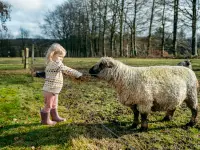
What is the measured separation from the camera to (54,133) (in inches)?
263

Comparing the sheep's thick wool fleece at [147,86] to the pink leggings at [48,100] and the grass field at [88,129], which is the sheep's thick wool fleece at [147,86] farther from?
the pink leggings at [48,100]

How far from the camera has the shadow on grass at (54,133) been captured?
622cm

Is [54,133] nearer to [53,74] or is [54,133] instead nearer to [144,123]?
[53,74]

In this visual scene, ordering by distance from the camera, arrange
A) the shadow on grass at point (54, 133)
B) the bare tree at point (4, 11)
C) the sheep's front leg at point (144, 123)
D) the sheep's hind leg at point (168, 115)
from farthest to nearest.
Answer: the bare tree at point (4, 11)
the sheep's hind leg at point (168, 115)
the sheep's front leg at point (144, 123)
the shadow on grass at point (54, 133)

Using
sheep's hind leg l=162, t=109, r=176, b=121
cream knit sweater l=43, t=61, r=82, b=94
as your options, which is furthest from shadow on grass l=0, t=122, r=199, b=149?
cream knit sweater l=43, t=61, r=82, b=94

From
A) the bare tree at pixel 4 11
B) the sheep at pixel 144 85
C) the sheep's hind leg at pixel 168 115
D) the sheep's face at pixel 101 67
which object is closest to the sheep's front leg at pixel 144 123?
the sheep at pixel 144 85

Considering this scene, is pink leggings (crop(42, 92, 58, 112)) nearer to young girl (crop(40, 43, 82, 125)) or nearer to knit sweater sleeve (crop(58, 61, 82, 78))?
young girl (crop(40, 43, 82, 125))

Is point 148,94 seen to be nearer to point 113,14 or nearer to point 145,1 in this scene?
point 145,1

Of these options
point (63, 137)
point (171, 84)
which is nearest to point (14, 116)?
point (63, 137)

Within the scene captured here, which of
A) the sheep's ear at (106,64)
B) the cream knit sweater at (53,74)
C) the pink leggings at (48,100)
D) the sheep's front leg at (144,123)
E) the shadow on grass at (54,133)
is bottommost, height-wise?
Result: the shadow on grass at (54,133)

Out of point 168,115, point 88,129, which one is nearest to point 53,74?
point 88,129

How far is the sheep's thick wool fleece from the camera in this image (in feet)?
23.0

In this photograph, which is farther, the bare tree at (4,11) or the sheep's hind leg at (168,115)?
the bare tree at (4,11)

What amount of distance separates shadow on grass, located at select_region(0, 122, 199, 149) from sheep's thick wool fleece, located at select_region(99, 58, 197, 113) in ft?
2.44
